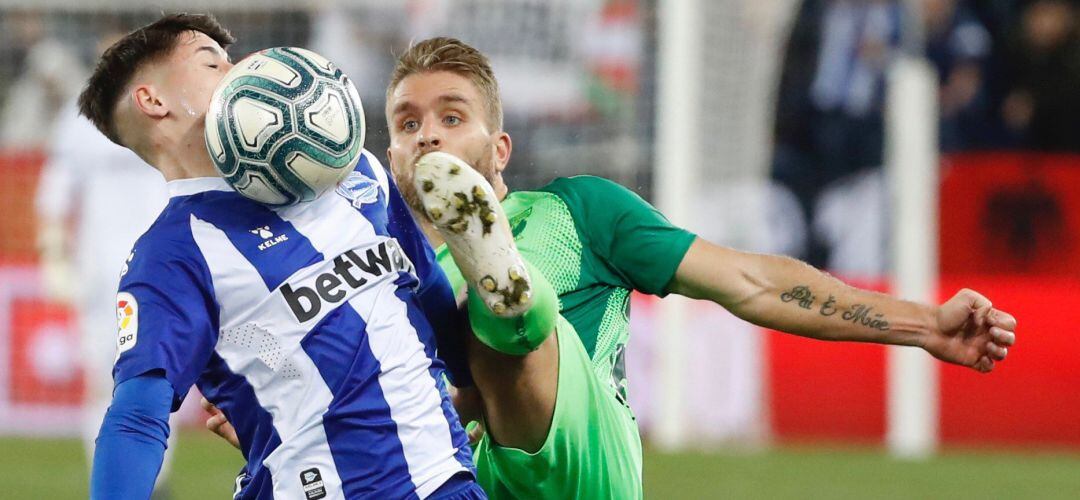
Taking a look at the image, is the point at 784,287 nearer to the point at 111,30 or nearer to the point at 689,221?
the point at 689,221

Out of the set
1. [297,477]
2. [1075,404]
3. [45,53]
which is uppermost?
[45,53]

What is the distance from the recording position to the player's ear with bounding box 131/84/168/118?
355 centimetres

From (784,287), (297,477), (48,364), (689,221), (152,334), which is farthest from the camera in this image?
(48,364)

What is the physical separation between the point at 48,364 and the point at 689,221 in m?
4.59

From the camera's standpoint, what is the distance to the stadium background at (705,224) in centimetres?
1087

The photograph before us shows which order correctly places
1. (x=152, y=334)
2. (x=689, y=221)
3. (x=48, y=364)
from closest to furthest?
(x=152, y=334) < (x=689, y=221) < (x=48, y=364)

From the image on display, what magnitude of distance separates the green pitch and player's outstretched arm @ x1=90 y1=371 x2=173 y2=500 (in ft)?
18.2

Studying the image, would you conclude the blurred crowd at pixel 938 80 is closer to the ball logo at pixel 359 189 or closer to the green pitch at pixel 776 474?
the green pitch at pixel 776 474

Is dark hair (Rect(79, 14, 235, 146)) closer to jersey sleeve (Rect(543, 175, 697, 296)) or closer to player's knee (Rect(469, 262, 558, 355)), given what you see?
player's knee (Rect(469, 262, 558, 355))

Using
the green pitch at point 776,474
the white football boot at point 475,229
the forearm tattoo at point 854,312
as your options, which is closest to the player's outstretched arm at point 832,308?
the forearm tattoo at point 854,312

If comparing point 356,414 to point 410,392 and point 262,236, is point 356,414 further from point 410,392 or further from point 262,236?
point 262,236

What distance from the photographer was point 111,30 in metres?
11.2

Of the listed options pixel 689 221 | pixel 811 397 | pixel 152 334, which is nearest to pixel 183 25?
pixel 152 334

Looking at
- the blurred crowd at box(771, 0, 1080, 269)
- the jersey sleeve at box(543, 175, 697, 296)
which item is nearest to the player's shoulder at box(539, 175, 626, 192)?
the jersey sleeve at box(543, 175, 697, 296)
